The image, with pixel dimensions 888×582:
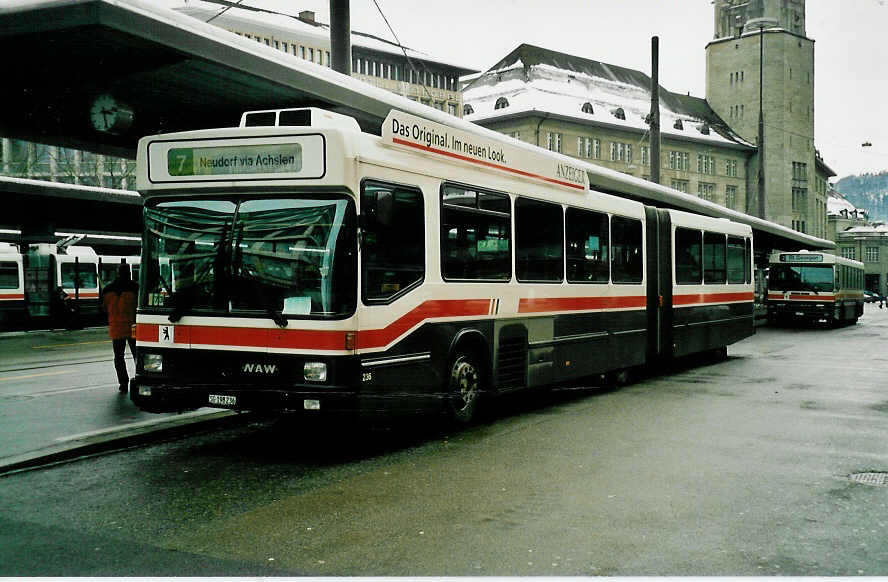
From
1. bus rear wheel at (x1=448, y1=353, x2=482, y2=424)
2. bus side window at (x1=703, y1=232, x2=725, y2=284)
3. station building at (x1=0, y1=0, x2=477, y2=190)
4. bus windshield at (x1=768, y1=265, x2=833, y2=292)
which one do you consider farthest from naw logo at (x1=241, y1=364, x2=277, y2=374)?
station building at (x1=0, y1=0, x2=477, y2=190)

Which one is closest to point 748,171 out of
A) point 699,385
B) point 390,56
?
point 390,56

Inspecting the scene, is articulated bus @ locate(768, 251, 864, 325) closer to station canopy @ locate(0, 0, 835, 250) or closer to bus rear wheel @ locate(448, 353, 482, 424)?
station canopy @ locate(0, 0, 835, 250)

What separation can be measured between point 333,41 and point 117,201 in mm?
18708

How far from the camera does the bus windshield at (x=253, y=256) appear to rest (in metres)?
7.92

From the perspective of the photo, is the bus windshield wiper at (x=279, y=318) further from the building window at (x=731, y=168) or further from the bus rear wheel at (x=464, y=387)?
the building window at (x=731, y=168)

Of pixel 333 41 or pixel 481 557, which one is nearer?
pixel 481 557

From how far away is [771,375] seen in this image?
1591cm

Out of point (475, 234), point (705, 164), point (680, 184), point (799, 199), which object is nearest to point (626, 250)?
point (475, 234)

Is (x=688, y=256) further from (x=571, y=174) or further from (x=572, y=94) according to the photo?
(x=572, y=94)

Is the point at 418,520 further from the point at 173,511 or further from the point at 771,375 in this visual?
the point at 771,375

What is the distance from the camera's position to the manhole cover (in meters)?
7.48

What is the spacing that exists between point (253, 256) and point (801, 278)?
30690mm

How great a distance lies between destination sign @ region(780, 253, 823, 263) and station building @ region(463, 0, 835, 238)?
47.2 meters

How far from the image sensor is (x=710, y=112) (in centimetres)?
10569
